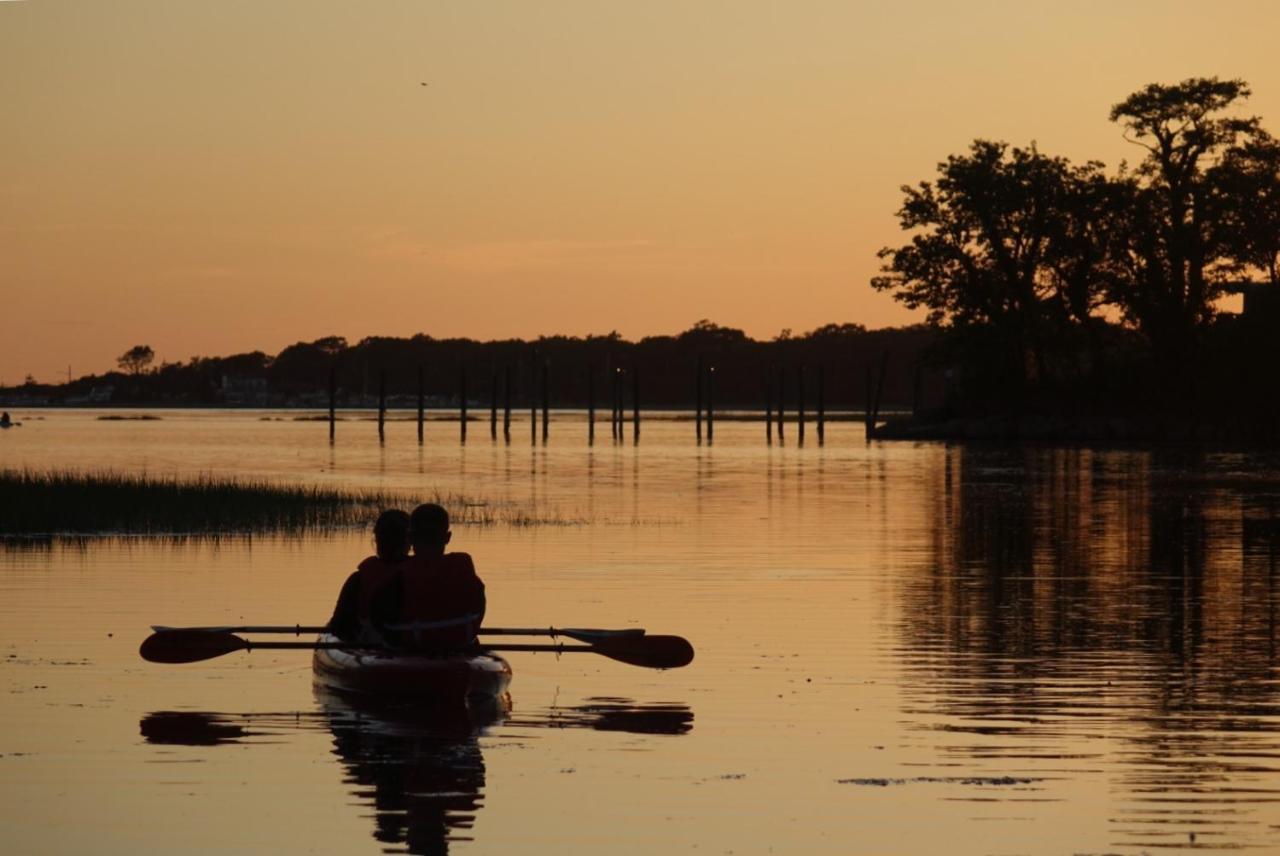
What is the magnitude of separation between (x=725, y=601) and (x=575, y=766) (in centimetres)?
1293

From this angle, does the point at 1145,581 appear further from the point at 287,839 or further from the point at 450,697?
the point at 287,839

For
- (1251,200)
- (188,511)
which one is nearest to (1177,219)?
(1251,200)

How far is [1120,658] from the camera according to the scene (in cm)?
2195

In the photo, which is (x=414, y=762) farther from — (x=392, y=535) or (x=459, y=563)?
(x=392, y=535)

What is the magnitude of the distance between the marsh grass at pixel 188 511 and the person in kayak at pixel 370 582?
2183 cm

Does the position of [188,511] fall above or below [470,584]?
below

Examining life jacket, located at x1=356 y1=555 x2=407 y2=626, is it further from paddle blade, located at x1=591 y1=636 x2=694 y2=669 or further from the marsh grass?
the marsh grass

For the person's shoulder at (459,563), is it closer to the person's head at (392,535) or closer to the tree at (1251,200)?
the person's head at (392,535)

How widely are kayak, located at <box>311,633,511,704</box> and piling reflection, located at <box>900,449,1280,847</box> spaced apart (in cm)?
368

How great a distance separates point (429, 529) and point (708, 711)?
2861 millimetres

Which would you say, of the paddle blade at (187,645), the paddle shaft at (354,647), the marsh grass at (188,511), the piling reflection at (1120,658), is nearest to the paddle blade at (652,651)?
the paddle shaft at (354,647)

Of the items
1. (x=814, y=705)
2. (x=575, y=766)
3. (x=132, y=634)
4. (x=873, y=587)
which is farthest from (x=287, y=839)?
(x=873, y=587)

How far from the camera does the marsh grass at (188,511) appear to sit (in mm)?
41625

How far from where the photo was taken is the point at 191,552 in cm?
3700
